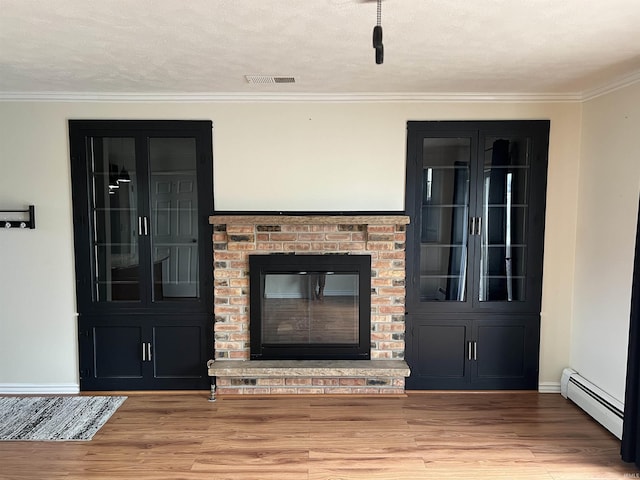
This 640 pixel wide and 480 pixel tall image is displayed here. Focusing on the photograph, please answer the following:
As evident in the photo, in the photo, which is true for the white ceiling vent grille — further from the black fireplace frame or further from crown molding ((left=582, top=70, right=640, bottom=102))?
crown molding ((left=582, top=70, right=640, bottom=102))

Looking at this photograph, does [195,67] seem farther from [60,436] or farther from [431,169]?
[60,436]

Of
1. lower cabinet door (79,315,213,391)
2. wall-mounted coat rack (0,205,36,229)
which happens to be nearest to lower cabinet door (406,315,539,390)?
lower cabinet door (79,315,213,391)

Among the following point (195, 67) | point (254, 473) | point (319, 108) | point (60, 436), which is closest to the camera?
point (254, 473)

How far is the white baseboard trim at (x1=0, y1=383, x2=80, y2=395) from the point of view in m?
3.92

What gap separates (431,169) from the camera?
3881mm

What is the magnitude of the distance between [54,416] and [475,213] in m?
3.92

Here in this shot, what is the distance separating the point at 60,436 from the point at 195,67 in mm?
2871

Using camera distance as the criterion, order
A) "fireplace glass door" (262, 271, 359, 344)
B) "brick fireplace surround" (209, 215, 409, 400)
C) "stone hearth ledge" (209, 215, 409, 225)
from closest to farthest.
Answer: "stone hearth ledge" (209, 215, 409, 225), "brick fireplace surround" (209, 215, 409, 400), "fireplace glass door" (262, 271, 359, 344)

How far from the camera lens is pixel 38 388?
12.9 feet

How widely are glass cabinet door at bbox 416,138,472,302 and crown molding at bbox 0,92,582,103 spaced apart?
1.22ft

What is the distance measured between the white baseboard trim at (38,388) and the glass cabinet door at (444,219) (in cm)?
329

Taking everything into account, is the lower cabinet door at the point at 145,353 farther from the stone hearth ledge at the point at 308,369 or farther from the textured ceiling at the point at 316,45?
the textured ceiling at the point at 316,45

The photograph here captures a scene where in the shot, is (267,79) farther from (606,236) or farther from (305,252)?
(606,236)

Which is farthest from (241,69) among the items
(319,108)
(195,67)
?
(319,108)
